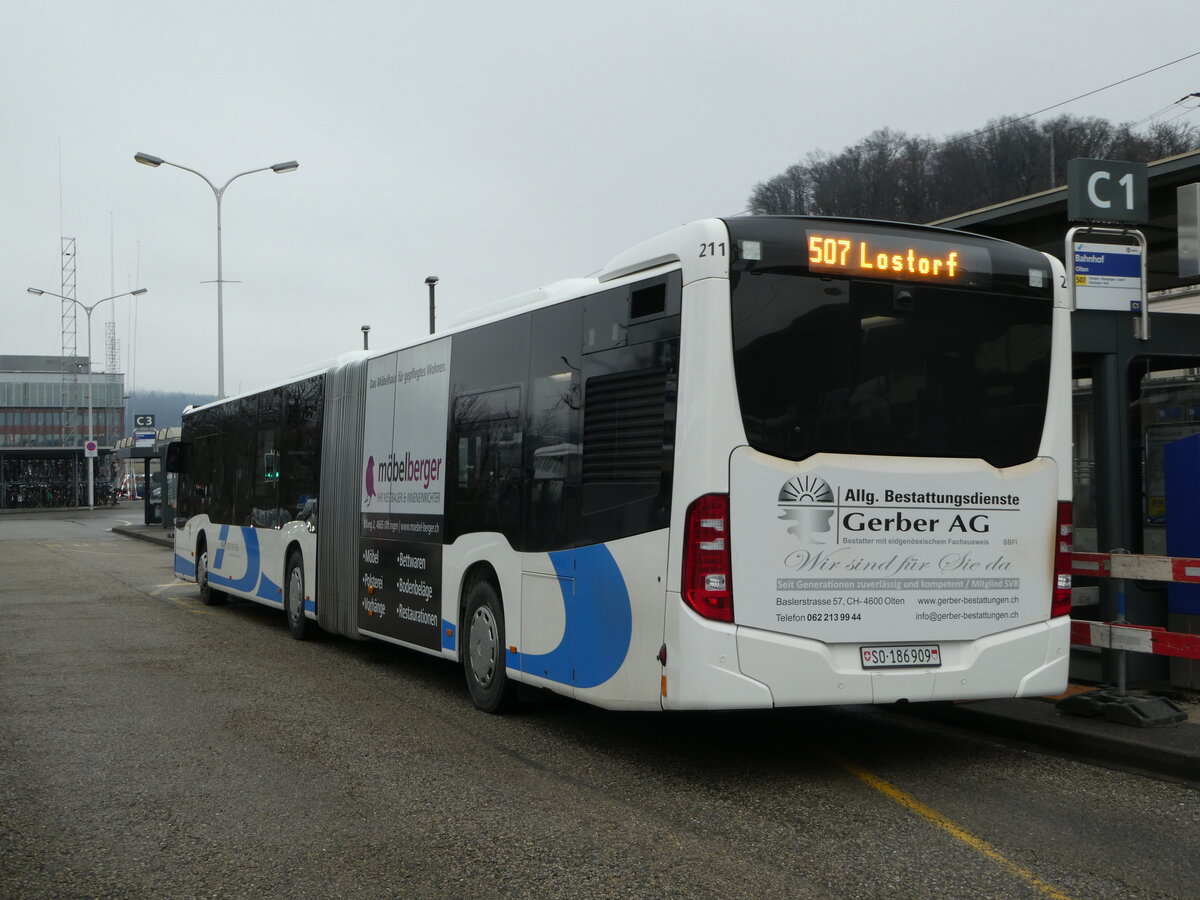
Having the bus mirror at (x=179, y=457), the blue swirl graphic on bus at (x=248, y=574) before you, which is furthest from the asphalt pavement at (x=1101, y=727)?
the bus mirror at (x=179, y=457)

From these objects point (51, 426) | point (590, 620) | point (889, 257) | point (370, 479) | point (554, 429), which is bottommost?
point (590, 620)

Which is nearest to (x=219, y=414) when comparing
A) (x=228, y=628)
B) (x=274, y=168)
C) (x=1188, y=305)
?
(x=228, y=628)

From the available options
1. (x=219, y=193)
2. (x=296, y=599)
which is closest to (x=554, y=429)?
(x=296, y=599)

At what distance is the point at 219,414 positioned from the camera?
57.5 ft

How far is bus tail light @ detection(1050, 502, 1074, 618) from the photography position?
730cm

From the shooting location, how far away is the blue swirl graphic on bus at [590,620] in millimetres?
7141

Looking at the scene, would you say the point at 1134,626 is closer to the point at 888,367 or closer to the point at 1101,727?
the point at 1101,727

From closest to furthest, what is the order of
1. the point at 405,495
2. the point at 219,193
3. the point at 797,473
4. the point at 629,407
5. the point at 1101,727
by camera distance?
the point at 797,473
the point at 629,407
the point at 1101,727
the point at 405,495
the point at 219,193

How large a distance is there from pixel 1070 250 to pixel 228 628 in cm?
1052

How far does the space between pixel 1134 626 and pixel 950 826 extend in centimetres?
277

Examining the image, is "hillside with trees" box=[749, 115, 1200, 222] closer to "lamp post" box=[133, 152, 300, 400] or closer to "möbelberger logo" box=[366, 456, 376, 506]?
"lamp post" box=[133, 152, 300, 400]

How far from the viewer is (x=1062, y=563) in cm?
735

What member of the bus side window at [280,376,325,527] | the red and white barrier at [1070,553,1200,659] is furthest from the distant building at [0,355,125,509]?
the red and white barrier at [1070,553,1200,659]

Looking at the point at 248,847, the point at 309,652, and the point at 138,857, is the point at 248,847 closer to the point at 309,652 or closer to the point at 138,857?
the point at 138,857
